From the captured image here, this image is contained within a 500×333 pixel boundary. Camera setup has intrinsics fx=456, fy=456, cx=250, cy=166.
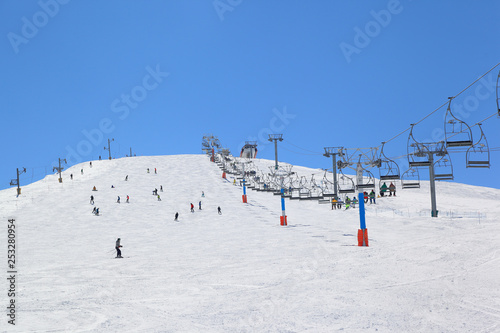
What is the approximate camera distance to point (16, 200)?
161 feet

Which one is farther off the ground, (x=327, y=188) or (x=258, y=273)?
(x=327, y=188)

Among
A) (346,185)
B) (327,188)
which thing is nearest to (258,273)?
(327,188)

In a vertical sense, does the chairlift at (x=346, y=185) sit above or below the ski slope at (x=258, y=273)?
above

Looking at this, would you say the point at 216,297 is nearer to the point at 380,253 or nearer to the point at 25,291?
the point at 25,291

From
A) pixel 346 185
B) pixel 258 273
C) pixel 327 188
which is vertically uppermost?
pixel 346 185

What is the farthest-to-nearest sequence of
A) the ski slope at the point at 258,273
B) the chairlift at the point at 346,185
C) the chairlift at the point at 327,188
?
the chairlift at the point at 327,188, the chairlift at the point at 346,185, the ski slope at the point at 258,273

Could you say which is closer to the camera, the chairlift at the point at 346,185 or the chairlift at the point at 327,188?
the chairlift at the point at 346,185

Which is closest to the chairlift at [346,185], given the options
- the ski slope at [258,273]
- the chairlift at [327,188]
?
the chairlift at [327,188]

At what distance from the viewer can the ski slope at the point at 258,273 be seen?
1007cm

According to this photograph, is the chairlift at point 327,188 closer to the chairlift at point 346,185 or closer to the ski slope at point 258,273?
the chairlift at point 346,185

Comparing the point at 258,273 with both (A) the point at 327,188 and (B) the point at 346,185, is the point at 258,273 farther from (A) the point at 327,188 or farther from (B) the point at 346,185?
(B) the point at 346,185

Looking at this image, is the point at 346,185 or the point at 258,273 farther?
the point at 346,185

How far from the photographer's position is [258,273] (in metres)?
15.8

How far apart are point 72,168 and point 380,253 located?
70439 millimetres
